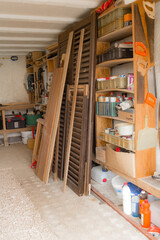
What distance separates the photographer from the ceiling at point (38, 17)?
328cm

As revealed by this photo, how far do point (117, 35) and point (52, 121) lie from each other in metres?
1.66

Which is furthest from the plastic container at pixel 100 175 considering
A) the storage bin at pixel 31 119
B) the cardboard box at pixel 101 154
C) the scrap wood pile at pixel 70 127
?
the storage bin at pixel 31 119

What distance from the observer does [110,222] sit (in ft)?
8.94

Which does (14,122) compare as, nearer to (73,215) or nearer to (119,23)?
(73,215)

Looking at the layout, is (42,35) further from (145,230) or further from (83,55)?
(145,230)

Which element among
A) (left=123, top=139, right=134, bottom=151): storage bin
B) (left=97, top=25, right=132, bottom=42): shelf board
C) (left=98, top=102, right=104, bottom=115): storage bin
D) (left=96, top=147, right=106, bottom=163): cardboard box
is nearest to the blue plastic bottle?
(left=123, top=139, right=134, bottom=151): storage bin

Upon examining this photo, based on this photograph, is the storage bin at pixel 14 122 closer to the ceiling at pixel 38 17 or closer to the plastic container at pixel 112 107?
the ceiling at pixel 38 17

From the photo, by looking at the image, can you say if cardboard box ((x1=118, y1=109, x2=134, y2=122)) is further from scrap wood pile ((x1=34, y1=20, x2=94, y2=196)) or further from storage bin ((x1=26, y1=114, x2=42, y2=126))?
storage bin ((x1=26, y1=114, x2=42, y2=126))

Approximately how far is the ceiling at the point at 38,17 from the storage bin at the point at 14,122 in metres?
2.22

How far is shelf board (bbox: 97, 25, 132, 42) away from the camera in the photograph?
118 inches

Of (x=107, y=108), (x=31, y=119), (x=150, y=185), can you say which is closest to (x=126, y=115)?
(x=107, y=108)

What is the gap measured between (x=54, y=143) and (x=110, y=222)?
154 centimetres

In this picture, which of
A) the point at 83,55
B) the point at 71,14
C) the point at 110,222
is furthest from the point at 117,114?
the point at 71,14

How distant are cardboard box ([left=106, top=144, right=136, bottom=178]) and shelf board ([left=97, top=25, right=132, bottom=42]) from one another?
1578mm
